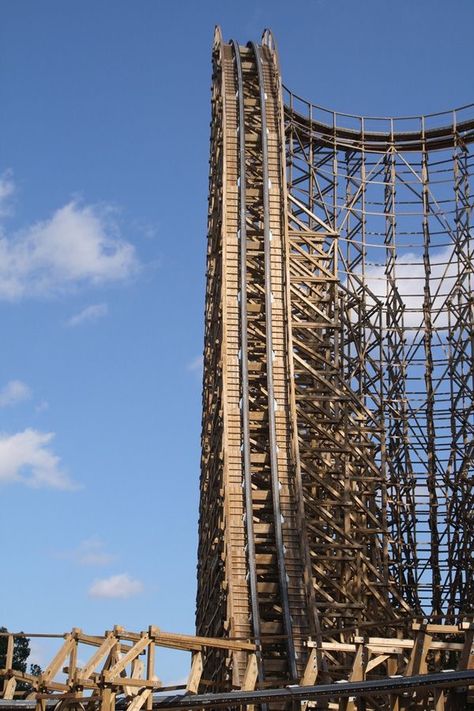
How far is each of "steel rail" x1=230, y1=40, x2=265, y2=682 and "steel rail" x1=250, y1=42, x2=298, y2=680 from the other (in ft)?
1.37

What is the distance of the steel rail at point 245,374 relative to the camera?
1964cm

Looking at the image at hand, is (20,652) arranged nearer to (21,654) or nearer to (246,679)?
(21,654)

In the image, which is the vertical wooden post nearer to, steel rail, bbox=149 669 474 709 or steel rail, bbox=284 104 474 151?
steel rail, bbox=149 669 474 709

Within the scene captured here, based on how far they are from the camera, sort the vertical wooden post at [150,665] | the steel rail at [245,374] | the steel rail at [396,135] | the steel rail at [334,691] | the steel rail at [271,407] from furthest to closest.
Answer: the steel rail at [396,135] < the steel rail at [245,374] < the steel rail at [271,407] < the vertical wooden post at [150,665] < the steel rail at [334,691]

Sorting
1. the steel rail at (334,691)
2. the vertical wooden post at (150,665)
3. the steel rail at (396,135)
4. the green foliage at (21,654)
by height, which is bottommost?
the steel rail at (334,691)

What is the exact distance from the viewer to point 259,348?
23.6 m

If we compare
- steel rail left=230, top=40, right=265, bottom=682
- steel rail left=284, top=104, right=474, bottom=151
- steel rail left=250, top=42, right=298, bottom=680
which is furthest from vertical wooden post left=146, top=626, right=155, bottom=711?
steel rail left=284, top=104, right=474, bottom=151

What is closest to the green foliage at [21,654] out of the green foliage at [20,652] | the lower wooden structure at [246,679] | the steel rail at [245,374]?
the green foliage at [20,652]

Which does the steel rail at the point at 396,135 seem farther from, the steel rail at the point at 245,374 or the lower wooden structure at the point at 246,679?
the lower wooden structure at the point at 246,679

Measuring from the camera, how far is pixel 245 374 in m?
22.8

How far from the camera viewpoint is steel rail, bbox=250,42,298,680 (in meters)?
19.4

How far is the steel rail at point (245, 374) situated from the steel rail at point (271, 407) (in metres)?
0.42

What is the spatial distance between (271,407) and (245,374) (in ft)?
2.94

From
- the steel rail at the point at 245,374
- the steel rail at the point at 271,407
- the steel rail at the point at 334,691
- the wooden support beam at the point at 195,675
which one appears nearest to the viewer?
the steel rail at the point at 334,691
